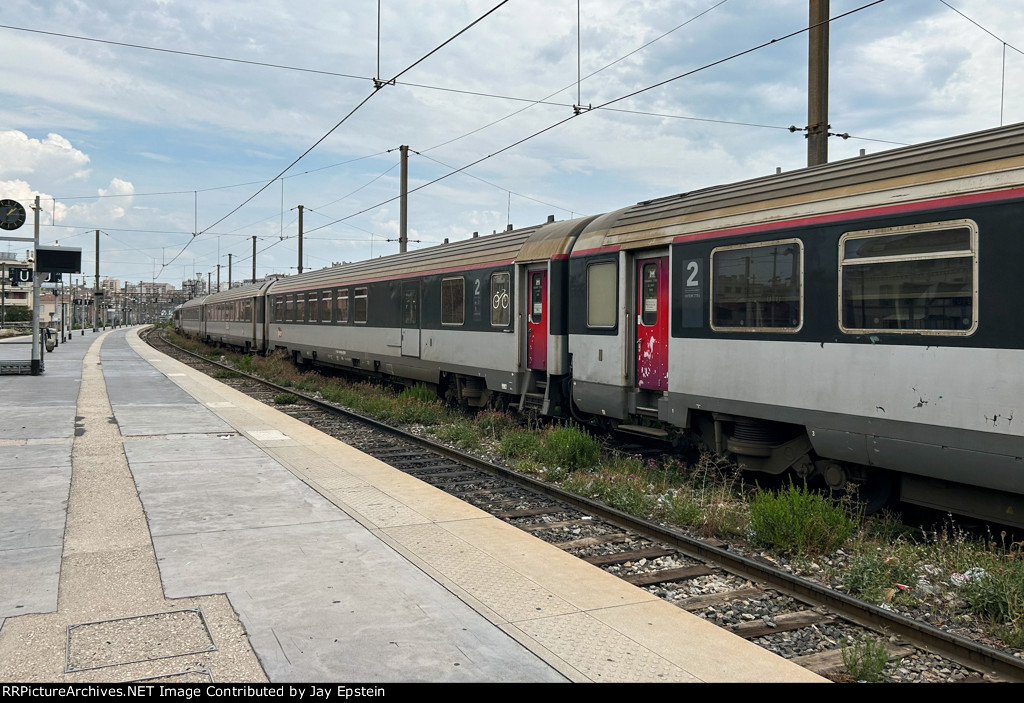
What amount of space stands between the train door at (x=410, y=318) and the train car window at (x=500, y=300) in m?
3.50

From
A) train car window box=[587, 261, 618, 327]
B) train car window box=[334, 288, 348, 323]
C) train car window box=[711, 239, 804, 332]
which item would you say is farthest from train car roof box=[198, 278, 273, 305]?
train car window box=[711, 239, 804, 332]

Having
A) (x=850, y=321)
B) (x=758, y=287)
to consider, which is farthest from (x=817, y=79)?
(x=850, y=321)

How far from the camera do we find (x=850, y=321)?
7113 millimetres

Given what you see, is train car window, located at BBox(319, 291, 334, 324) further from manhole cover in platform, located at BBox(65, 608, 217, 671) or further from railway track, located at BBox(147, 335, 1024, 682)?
manhole cover in platform, located at BBox(65, 608, 217, 671)

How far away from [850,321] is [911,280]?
25.8 inches

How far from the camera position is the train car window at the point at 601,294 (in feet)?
34.3

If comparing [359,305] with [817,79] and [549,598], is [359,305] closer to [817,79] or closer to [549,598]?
[817,79]

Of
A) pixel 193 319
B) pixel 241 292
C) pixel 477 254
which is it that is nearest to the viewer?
pixel 477 254

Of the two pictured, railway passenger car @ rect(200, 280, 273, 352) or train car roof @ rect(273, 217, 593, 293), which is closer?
train car roof @ rect(273, 217, 593, 293)

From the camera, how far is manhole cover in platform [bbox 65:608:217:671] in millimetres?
4074

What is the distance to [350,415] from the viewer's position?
15367 mm

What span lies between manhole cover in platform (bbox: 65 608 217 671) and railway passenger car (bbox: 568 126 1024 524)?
549 cm
